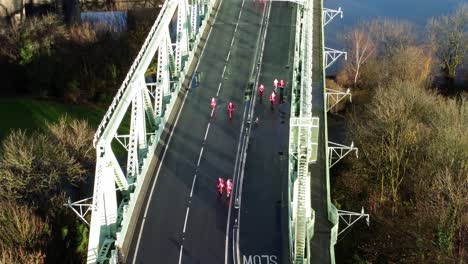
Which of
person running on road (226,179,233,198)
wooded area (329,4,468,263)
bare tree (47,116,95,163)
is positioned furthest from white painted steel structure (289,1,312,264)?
bare tree (47,116,95,163)

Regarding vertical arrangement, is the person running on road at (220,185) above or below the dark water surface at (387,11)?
below

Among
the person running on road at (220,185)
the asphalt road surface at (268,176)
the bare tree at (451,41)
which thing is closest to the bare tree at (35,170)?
the asphalt road surface at (268,176)

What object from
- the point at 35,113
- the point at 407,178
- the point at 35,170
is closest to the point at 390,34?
the point at 407,178

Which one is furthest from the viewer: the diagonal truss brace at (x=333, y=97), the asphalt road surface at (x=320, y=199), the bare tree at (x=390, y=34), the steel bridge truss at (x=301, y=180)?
the bare tree at (x=390, y=34)

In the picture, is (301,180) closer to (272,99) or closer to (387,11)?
(272,99)

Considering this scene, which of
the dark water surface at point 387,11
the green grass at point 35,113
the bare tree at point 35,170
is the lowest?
the green grass at point 35,113

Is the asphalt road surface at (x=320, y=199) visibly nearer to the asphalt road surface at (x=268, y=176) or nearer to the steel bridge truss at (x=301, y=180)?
the steel bridge truss at (x=301, y=180)

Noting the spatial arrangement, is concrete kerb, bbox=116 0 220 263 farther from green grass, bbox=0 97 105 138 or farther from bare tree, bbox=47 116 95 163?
green grass, bbox=0 97 105 138
